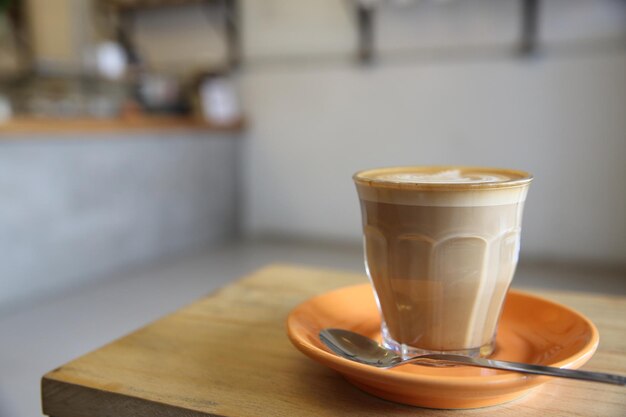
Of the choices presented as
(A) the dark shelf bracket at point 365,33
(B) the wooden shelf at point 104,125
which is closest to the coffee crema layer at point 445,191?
(B) the wooden shelf at point 104,125

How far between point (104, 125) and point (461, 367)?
2.15 m

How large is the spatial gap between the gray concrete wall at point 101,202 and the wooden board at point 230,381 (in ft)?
5.43

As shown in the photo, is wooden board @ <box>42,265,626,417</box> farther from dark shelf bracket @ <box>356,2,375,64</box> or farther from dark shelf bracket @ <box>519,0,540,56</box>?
dark shelf bracket @ <box>356,2,375,64</box>

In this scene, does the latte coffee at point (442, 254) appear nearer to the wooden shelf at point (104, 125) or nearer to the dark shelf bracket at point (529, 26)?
the wooden shelf at point (104, 125)

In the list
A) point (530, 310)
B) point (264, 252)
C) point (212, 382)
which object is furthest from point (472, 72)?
point (212, 382)

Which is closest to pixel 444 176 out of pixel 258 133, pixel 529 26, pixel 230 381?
pixel 230 381

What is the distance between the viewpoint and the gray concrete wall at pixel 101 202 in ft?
6.57

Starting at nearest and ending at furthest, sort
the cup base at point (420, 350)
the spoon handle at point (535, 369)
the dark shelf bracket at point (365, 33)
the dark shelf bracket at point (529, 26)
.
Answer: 1. the spoon handle at point (535, 369)
2. the cup base at point (420, 350)
3. the dark shelf bracket at point (529, 26)
4. the dark shelf bracket at point (365, 33)

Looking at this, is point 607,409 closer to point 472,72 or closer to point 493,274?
point 493,274

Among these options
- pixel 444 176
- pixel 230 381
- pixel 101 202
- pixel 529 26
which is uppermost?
pixel 529 26

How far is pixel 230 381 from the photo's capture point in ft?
1.50

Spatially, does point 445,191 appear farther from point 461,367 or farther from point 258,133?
point 258,133

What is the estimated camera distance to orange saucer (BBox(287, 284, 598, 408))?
1.23 feet

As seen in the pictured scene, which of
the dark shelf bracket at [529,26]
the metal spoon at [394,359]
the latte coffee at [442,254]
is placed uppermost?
the dark shelf bracket at [529,26]
